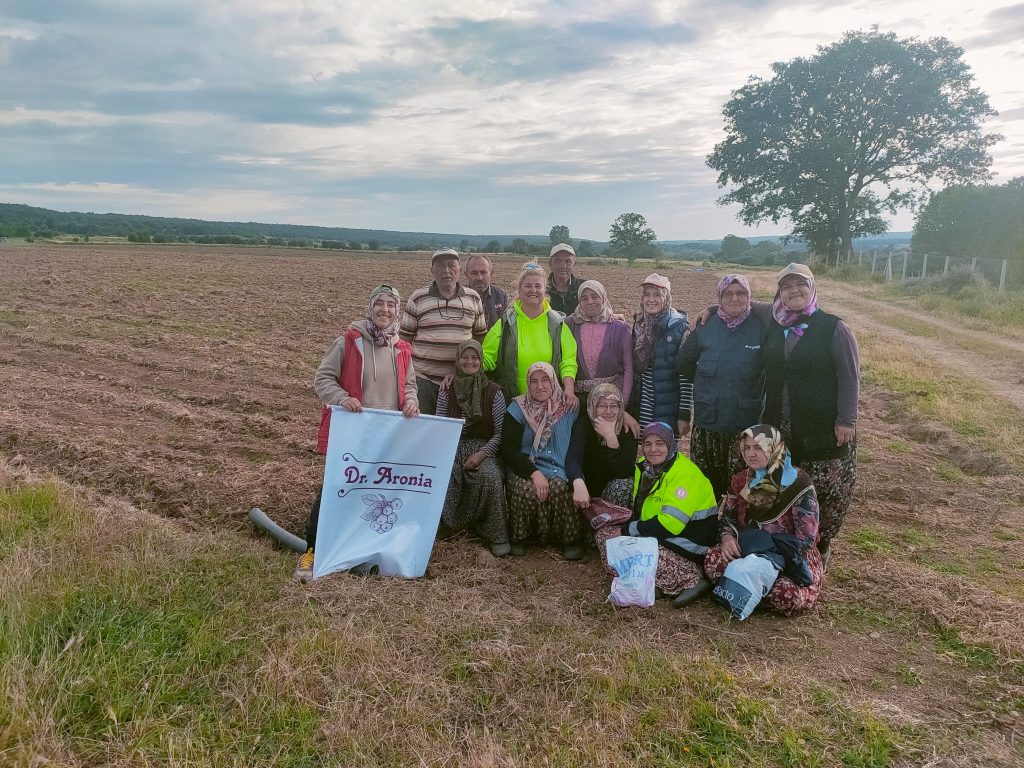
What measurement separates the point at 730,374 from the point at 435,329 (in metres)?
2.10

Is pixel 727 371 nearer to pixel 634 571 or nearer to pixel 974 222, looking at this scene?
pixel 634 571

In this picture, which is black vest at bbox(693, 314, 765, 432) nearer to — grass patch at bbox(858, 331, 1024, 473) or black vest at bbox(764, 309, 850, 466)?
black vest at bbox(764, 309, 850, 466)

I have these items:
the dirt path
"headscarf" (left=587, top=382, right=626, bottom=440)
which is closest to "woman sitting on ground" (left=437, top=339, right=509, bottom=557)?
"headscarf" (left=587, top=382, right=626, bottom=440)

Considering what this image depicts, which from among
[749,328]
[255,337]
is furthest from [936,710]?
[255,337]

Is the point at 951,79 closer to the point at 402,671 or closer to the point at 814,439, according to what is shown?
the point at 814,439

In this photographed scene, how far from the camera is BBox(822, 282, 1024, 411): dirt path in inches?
384

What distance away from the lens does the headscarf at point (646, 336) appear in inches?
191

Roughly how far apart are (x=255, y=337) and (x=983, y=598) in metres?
11.7

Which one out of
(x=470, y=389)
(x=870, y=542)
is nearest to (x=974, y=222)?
(x=870, y=542)

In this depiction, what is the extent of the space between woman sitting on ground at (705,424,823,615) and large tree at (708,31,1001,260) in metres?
35.0

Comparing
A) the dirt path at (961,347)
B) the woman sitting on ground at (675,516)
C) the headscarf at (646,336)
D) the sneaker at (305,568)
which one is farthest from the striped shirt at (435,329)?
the dirt path at (961,347)

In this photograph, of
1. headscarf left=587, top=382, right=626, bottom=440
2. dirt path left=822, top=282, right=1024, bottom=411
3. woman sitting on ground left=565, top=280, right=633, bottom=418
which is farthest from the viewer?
dirt path left=822, top=282, right=1024, bottom=411

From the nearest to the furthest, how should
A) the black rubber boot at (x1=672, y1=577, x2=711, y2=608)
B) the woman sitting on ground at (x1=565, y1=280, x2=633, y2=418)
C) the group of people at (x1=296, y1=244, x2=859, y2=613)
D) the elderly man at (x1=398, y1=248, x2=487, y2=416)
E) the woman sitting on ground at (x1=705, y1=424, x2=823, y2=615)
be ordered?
the woman sitting on ground at (x1=705, y1=424, x2=823, y2=615), the black rubber boot at (x1=672, y1=577, x2=711, y2=608), the group of people at (x1=296, y1=244, x2=859, y2=613), the woman sitting on ground at (x1=565, y1=280, x2=633, y2=418), the elderly man at (x1=398, y1=248, x2=487, y2=416)

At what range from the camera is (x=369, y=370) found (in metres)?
4.45
